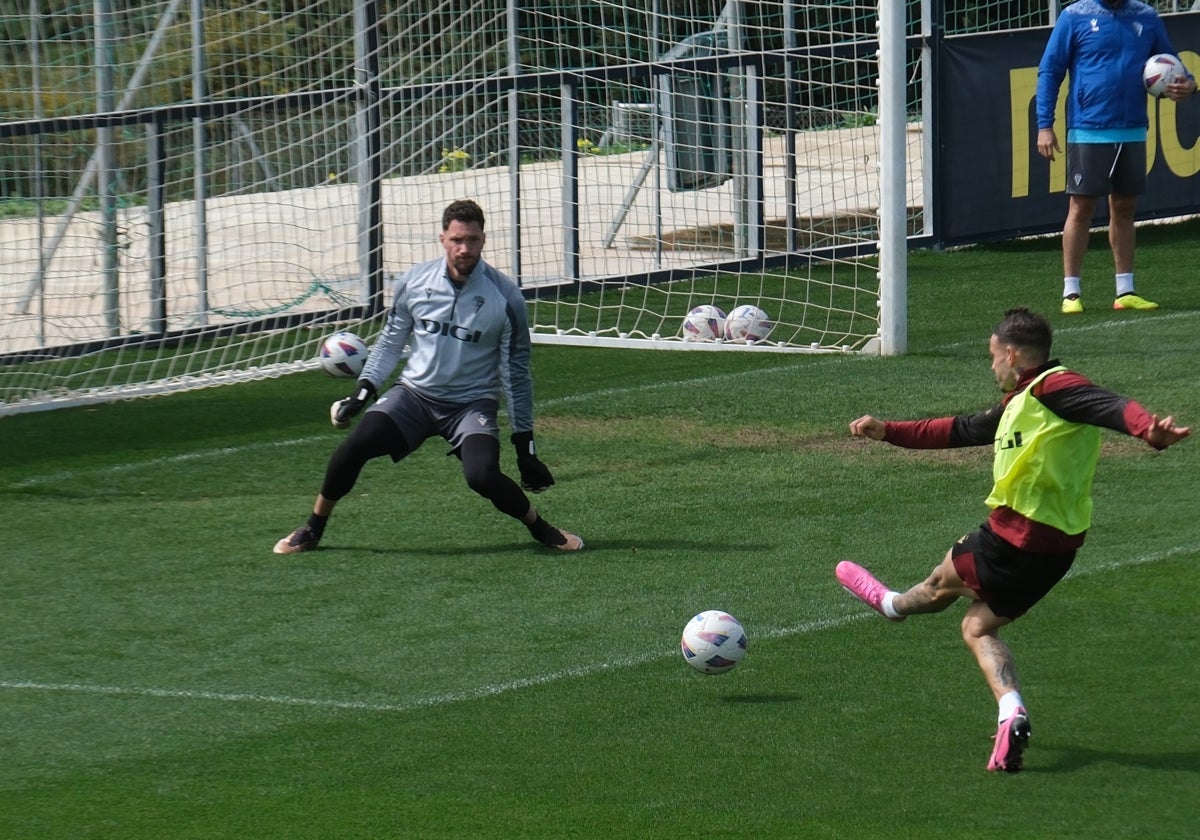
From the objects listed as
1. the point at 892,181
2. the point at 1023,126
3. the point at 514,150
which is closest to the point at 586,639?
the point at 892,181

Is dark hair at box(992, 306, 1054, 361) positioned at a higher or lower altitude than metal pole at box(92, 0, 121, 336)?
lower

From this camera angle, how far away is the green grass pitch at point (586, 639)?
5785 millimetres

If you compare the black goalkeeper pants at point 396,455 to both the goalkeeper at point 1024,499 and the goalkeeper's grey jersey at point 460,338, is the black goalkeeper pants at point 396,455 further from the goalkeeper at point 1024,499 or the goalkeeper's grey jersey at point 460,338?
the goalkeeper at point 1024,499

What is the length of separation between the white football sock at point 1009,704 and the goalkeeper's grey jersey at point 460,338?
11.3 ft

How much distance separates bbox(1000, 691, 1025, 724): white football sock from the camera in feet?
19.1

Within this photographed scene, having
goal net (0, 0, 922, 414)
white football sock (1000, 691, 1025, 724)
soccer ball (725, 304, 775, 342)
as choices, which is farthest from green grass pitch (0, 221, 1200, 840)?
goal net (0, 0, 922, 414)

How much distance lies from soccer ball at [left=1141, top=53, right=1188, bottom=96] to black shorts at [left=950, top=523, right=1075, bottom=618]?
8.32 m

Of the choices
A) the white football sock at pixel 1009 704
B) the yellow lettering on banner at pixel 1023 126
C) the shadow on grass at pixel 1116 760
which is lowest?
the shadow on grass at pixel 1116 760

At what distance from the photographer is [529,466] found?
8.66 meters

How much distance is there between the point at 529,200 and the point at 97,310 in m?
4.08

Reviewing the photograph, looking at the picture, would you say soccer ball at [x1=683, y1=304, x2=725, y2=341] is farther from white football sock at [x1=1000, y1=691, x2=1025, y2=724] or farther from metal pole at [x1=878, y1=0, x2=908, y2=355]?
white football sock at [x1=1000, y1=691, x2=1025, y2=724]

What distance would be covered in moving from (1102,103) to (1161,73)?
17.8 inches

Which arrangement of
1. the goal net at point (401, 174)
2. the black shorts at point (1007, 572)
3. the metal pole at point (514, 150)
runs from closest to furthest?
the black shorts at point (1007, 572) < the goal net at point (401, 174) < the metal pole at point (514, 150)

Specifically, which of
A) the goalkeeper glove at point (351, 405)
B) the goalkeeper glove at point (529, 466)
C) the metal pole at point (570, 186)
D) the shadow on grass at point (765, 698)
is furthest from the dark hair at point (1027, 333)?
the metal pole at point (570, 186)
